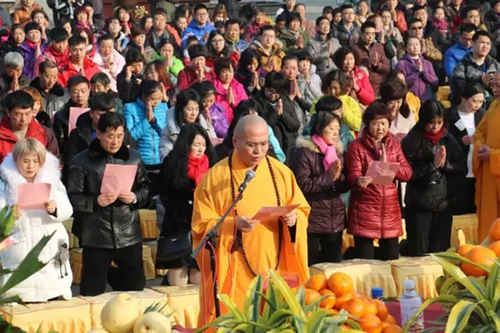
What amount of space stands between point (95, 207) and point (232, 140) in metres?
1.09

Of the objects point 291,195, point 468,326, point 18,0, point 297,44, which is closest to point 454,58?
point 297,44

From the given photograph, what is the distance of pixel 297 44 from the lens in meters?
14.0

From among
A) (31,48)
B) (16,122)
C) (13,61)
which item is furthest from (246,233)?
(31,48)

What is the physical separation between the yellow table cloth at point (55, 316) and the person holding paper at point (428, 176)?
3125mm

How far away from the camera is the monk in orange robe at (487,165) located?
8742 mm

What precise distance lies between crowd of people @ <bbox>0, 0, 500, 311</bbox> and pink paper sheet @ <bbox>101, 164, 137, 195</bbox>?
6 cm

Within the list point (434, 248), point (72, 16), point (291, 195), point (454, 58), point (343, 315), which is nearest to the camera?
point (343, 315)

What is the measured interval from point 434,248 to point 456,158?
803 millimetres

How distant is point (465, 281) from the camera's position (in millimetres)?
3916

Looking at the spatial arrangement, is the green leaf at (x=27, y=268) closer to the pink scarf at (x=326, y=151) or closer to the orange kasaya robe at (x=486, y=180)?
the pink scarf at (x=326, y=151)

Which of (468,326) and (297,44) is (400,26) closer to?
(297,44)

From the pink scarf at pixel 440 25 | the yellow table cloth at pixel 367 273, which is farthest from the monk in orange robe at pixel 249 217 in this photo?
the pink scarf at pixel 440 25

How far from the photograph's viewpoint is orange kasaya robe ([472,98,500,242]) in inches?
347

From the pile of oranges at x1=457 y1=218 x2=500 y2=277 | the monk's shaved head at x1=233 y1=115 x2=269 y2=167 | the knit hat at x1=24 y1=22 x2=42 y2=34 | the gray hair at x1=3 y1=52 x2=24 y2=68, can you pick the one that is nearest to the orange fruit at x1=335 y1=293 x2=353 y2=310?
the pile of oranges at x1=457 y1=218 x2=500 y2=277
